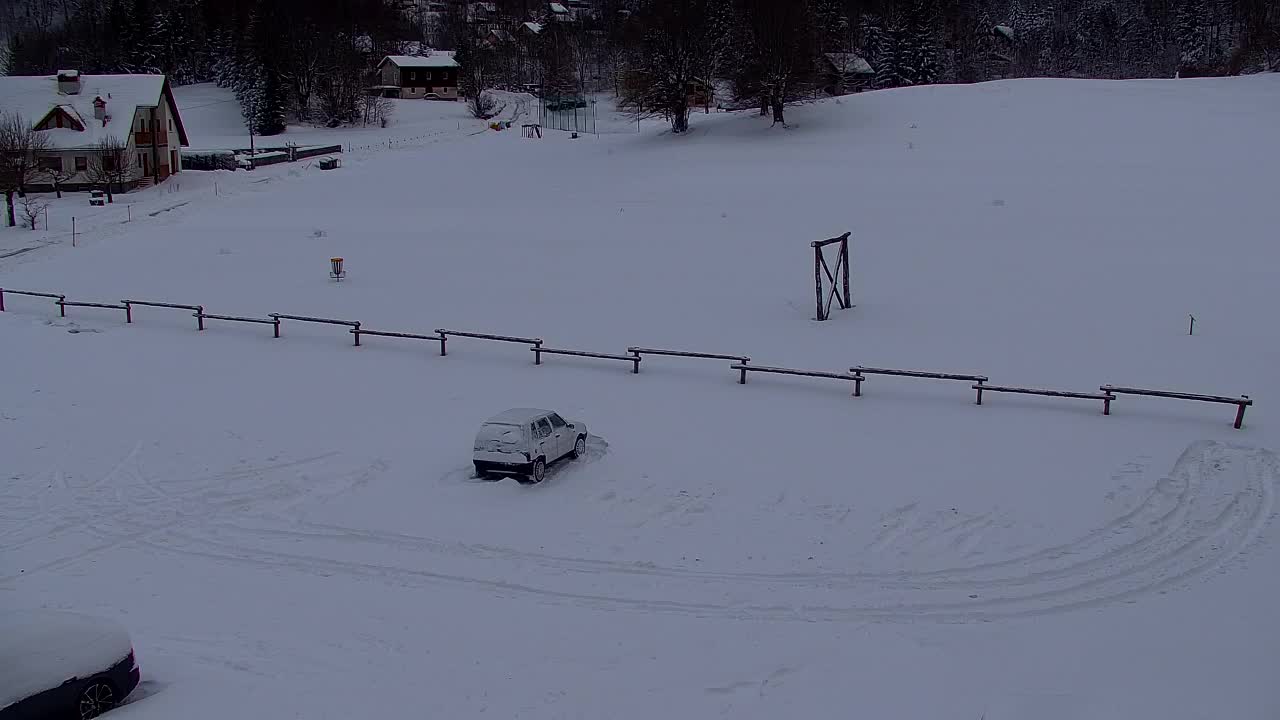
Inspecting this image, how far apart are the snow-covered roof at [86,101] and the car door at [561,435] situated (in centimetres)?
5228

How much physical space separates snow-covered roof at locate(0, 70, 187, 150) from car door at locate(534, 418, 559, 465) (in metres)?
52.5

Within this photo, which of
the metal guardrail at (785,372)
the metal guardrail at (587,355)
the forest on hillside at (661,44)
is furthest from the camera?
the forest on hillside at (661,44)

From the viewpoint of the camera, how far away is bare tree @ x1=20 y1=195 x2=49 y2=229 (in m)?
51.2

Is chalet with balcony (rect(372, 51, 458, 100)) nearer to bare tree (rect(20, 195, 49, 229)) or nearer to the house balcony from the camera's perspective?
the house balcony

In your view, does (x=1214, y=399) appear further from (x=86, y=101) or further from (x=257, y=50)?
(x=257, y=50)

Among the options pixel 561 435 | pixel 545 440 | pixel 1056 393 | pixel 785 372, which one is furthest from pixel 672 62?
pixel 545 440

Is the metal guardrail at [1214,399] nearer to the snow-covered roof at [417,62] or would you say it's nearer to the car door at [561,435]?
the car door at [561,435]

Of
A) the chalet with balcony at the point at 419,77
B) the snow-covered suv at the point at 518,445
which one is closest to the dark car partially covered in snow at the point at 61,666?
the snow-covered suv at the point at 518,445

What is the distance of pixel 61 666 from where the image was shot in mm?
11633

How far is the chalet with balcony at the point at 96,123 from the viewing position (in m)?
61.9

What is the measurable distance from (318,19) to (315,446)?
100 m

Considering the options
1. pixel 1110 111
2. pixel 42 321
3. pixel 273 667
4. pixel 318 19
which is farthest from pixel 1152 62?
pixel 273 667

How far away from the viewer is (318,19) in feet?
364

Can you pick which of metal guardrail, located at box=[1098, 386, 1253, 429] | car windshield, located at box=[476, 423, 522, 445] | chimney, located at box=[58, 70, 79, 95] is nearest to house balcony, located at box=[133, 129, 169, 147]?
chimney, located at box=[58, 70, 79, 95]
